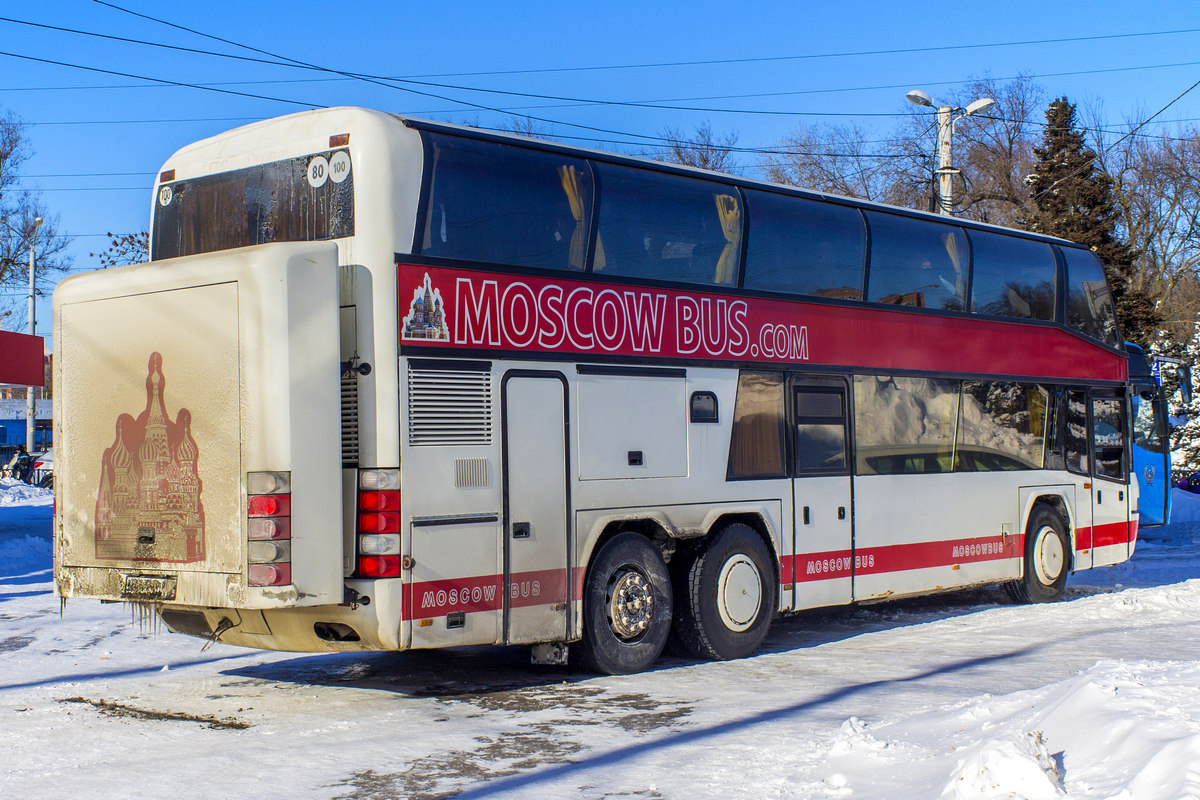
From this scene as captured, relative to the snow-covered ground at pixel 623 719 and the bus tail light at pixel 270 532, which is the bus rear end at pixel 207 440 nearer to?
the bus tail light at pixel 270 532

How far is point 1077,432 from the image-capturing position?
48.8ft

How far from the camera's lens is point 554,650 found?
8.92 m

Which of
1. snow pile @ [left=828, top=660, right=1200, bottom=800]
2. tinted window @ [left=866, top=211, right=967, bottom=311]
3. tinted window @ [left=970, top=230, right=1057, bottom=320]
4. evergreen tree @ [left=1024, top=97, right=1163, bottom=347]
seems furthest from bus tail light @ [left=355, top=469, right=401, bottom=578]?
evergreen tree @ [left=1024, top=97, right=1163, bottom=347]

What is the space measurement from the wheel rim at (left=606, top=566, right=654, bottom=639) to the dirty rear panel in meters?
2.37

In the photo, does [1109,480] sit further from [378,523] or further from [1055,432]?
[378,523]

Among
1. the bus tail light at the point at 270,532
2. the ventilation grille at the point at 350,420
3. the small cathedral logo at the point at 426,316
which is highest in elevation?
the small cathedral logo at the point at 426,316

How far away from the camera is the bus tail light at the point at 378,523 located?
7.66 metres

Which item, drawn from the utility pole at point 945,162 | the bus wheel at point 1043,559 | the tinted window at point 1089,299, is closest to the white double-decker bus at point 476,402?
the bus wheel at point 1043,559

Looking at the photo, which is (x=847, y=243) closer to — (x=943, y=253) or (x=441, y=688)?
(x=943, y=253)

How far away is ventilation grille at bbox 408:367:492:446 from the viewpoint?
789cm

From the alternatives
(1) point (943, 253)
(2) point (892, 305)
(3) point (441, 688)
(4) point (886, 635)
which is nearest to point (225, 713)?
(3) point (441, 688)

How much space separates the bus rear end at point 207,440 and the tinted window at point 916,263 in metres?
6.22

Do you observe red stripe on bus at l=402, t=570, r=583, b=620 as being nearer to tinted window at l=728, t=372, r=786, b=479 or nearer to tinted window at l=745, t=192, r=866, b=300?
tinted window at l=728, t=372, r=786, b=479

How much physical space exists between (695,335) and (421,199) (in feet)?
9.47
